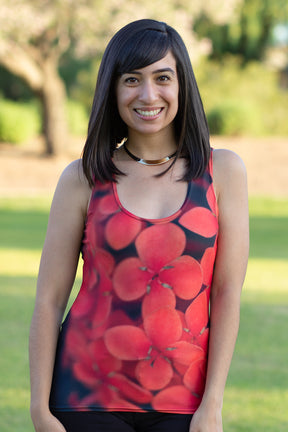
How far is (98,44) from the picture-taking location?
963 inches

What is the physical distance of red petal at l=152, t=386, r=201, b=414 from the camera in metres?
2.16

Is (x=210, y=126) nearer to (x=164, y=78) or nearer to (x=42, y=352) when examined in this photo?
(x=164, y=78)

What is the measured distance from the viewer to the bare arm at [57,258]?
2291 millimetres

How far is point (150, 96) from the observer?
228 centimetres

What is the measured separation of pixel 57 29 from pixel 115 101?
76.5 feet

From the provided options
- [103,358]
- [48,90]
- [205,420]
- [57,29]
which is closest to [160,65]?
[103,358]

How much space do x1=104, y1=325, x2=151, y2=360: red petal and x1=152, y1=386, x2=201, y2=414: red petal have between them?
0.11 meters

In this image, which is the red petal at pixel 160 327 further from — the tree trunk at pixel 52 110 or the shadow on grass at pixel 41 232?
the tree trunk at pixel 52 110

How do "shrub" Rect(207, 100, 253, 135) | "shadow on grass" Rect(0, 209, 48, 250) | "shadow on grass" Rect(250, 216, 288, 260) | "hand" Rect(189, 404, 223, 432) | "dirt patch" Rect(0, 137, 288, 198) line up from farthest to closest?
"shrub" Rect(207, 100, 253, 135) → "dirt patch" Rect(0, 137, 288, 198) → "shadow on grass" Rect(0, 209, 48, 250) → "shadow on grass" Rect(250, 216, 288, 260) → "hand" Rect(189, 404, 223, 432)

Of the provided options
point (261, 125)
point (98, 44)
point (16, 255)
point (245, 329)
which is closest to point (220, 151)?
point (245, 329)

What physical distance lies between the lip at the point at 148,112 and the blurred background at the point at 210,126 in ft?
10.3

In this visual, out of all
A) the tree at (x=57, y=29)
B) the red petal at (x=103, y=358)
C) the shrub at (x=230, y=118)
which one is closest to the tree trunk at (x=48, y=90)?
the tree at (x=57, y=29)

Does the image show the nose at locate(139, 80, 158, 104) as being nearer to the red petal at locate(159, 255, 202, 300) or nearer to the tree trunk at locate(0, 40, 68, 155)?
the red petal at locate(159, 255, 202, 300)

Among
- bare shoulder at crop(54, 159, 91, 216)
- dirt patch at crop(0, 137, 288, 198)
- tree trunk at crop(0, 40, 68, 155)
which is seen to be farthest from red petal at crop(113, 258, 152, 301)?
tree trunk at crop(0, 40, 68, 155)
